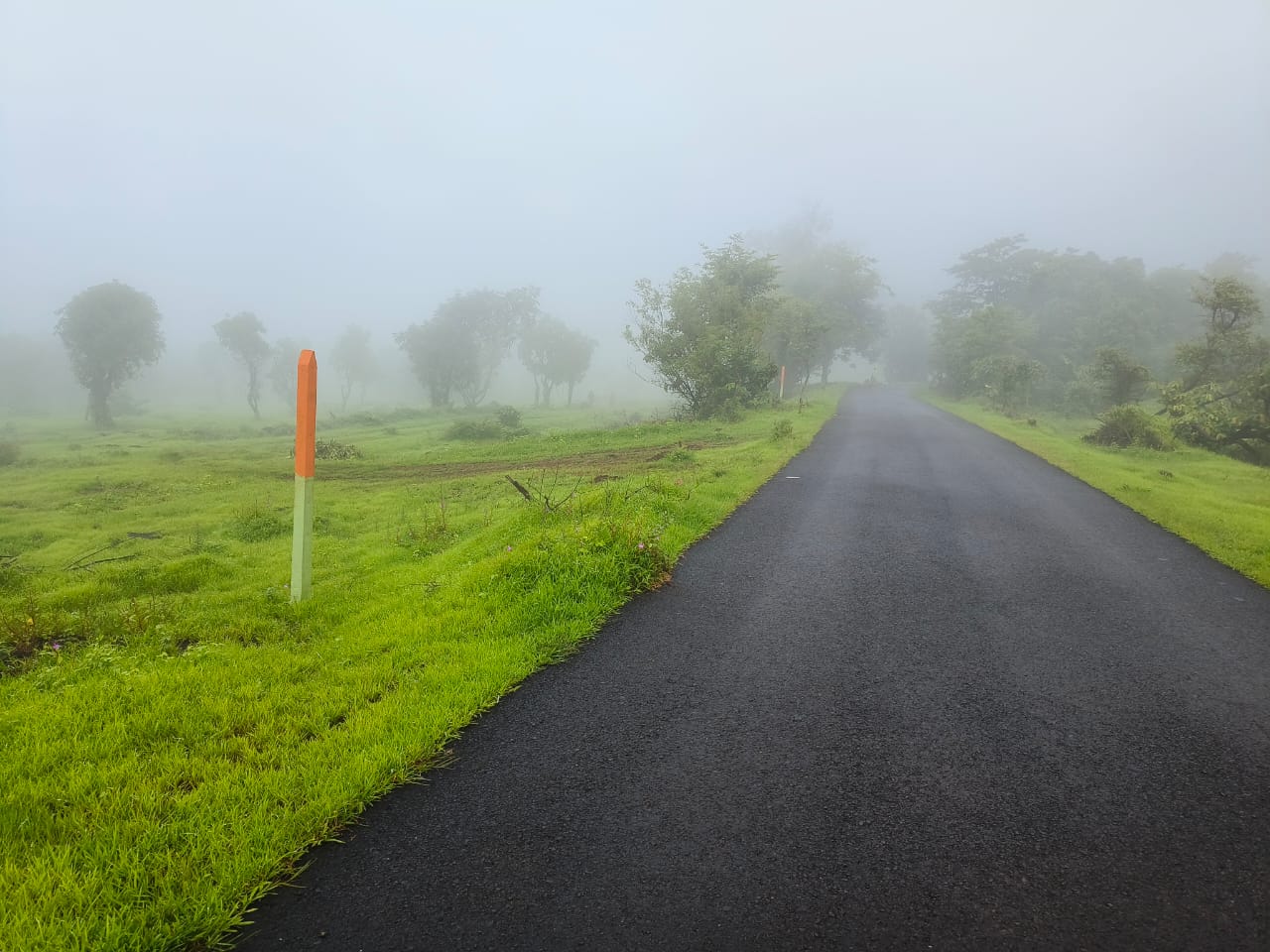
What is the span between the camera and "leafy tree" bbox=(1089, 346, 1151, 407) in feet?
93.5

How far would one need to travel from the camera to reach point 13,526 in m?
12.6

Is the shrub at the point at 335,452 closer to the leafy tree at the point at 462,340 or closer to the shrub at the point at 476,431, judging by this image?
the shrub at the point at 476,431

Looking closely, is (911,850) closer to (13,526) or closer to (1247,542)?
(1247,542)

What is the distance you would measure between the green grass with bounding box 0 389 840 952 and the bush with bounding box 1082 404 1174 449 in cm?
1795

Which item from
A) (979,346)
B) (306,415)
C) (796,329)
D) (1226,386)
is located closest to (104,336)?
(796,329)

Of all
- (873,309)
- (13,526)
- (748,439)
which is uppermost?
(873,309)

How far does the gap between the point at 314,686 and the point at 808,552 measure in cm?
575

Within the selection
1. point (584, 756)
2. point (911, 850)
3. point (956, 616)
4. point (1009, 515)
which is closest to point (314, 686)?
point (584, 756)

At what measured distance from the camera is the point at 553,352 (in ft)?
Answer: 238

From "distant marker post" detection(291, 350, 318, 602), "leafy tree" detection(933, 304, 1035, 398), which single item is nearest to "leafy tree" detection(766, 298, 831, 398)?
"leafy tree" detection(933, 304, 1035, 398)

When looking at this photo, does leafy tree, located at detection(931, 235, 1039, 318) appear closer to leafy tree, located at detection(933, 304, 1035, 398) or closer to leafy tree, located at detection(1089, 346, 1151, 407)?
leafy tree, located at detection(933, 304, 1035, 398)

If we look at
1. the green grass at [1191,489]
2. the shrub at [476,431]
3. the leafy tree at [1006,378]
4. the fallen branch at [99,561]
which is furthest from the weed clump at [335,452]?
the leafy tree at [1006,378]

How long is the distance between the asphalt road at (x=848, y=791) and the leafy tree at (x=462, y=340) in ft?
190

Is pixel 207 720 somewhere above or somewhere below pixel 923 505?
below
